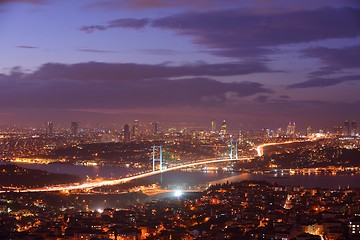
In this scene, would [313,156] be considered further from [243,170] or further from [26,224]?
[26,224]

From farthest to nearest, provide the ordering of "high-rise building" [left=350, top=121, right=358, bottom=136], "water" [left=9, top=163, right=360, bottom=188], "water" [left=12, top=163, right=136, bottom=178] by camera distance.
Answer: "high-rise building" [left=350, top=121, right=358, bottom=136] → "water" [left=12, top=163, right=136, bottom=178] → "water" [left=9, top=163, right=360, bottom=188]

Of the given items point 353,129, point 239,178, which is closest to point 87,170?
point 239,178

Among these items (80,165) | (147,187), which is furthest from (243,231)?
(80,165)

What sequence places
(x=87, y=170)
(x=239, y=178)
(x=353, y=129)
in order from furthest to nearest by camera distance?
1. (x=353, y=129)
2. (x=87, y=170)
3. (x=239, y=178)

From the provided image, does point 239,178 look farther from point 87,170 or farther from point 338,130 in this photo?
point 338,130

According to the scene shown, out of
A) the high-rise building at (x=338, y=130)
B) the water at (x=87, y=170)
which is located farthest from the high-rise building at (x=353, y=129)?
the water at (x=87, y=170)

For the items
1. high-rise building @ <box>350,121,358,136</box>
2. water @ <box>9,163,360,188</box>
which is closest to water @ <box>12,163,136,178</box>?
water @ <box>9,163,360,188</box>

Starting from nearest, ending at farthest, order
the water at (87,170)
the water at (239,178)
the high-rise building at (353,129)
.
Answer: the water at (239,178) → the water at (87,170) → the high-rise building at (353,129)

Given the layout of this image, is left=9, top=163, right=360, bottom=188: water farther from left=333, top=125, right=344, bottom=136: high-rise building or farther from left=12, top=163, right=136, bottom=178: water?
left=333, top=125, right=344, bottom=136: high-rise building

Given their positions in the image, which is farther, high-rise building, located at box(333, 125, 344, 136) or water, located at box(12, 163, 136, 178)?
high-rise building, located at box(333, 125, 344, 136)

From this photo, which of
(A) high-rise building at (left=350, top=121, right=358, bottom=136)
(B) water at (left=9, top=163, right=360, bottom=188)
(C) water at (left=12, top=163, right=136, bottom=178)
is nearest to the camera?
(B) water at (left=9, top=163, right=360, bottom=188)

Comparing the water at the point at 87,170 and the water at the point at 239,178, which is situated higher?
the water at the point at 87,170

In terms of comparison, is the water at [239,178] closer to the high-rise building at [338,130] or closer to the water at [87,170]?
the water at [87,170]
